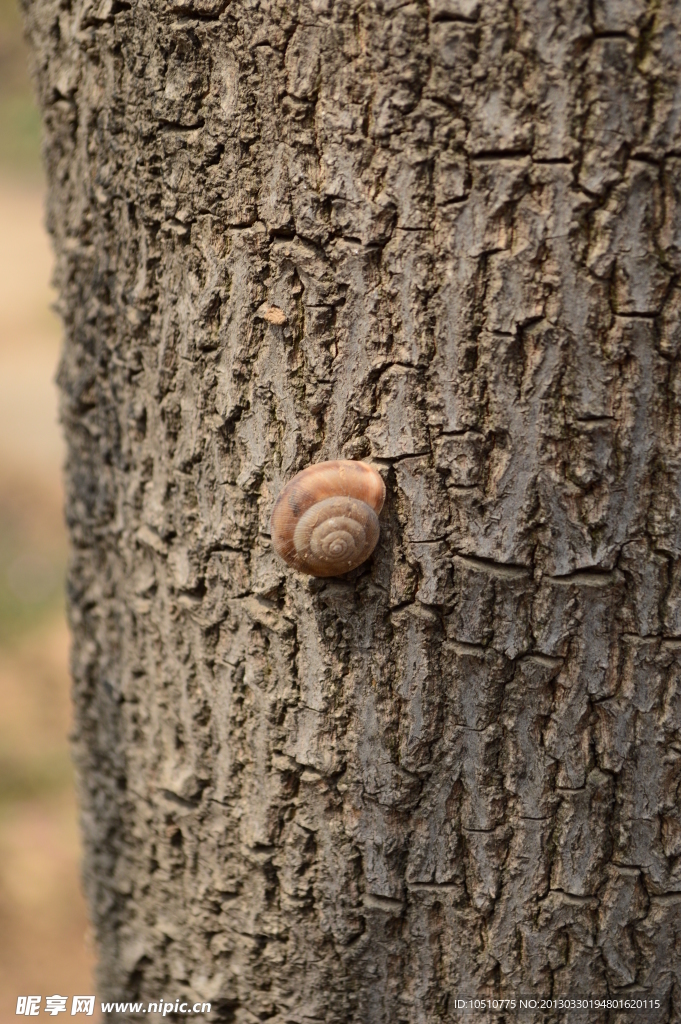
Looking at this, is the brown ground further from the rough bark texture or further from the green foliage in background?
the green foliage in background

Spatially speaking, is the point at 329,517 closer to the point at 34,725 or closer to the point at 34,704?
the point at 34,725

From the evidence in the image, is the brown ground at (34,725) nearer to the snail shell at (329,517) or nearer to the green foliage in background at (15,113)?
the snail shell at (329,517)

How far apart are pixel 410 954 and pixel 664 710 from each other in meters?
0.67

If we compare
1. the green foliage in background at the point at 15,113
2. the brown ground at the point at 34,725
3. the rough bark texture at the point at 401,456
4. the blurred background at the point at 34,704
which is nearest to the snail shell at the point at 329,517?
the rough bark texture at the point at 401,456

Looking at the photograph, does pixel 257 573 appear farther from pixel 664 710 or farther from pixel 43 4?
pixel 43 4

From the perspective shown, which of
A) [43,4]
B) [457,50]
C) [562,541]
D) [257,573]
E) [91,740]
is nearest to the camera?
[457,50]

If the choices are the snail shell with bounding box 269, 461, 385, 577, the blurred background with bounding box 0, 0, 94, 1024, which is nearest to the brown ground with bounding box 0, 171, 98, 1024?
the blurred background with bounding box 0, 0, 94, 1024

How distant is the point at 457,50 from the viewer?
1.16m

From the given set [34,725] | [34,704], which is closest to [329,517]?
[34,725]

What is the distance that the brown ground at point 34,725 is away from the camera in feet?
10.7

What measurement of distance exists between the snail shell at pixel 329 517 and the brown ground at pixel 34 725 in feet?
7.43

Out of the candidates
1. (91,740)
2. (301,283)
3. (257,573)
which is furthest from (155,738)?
(301,283)

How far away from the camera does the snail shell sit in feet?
4.26

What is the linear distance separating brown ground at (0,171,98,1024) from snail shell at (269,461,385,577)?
7.43 ft
